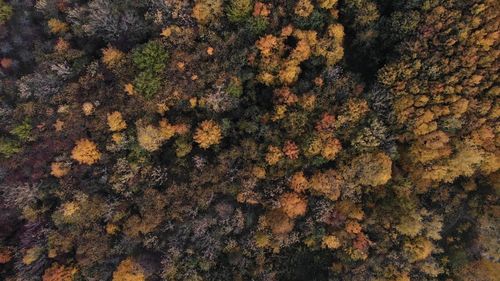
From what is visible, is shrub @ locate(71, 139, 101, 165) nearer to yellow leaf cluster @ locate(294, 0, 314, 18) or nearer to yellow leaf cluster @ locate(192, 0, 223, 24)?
yellow leaf cluster @ locate(192, 0, 223, 24)

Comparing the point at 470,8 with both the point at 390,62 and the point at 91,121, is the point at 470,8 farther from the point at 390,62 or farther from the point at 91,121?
the point at 91,121

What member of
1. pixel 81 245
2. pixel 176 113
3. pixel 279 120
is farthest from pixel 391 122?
pixel 81 245

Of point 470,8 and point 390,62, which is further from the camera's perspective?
point 390,62

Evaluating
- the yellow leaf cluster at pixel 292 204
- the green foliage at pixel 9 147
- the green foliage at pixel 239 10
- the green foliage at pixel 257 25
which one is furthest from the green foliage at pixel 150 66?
the yellow leaf cluster at pixel 292 204

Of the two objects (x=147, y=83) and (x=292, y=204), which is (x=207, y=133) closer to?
(x=147, y=83)

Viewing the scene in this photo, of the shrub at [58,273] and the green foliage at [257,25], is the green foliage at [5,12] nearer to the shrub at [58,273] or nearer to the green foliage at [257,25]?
the green foliage at [257,25]

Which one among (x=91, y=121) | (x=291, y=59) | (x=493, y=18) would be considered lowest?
(x=91, y=121)

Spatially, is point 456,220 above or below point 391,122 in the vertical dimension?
below
